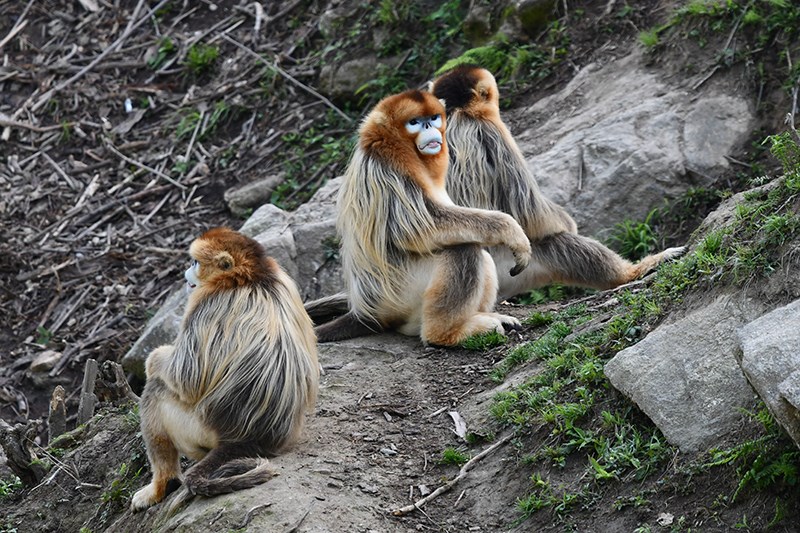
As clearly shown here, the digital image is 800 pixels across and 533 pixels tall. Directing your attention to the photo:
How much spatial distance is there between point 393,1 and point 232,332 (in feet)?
25.1

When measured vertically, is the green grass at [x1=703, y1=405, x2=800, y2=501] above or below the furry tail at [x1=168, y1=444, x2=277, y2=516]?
below

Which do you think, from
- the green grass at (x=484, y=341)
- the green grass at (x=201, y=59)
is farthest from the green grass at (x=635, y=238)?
Result: the green grass at (x=201, y=59)

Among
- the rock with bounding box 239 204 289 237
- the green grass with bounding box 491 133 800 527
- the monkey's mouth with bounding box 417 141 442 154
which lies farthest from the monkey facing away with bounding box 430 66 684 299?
the rock with bounding box 239 204 289 237

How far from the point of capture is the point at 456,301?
760cm

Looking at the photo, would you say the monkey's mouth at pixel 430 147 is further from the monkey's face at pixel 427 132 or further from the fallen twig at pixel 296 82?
the fallen twig at pixel 296 82

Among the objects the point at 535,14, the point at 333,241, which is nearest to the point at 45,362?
the point at 333,241

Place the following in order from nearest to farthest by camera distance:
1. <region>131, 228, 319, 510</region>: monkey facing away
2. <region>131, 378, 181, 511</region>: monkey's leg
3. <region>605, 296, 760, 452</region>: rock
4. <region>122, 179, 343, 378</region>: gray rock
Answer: <region>605, 296, 760, 452</region>: rock < <region>131, 228, 319, 510</region>: monkey facing away < <region>131, 378, 181, 511</region>: monkey's leg < <region>122, 179, 343, 378</region>: gray rock

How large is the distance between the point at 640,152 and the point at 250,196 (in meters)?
4.34

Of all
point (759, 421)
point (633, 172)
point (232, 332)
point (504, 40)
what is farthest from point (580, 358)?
point (504, 40)

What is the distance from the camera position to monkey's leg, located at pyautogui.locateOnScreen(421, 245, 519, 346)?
7605mm

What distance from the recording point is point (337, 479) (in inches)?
229

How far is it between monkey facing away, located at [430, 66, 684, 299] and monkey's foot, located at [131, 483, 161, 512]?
3538 millimetres

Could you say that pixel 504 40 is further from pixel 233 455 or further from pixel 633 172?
pixel 233 455

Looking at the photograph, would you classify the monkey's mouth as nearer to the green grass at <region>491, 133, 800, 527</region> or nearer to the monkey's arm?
the monkey's arm
